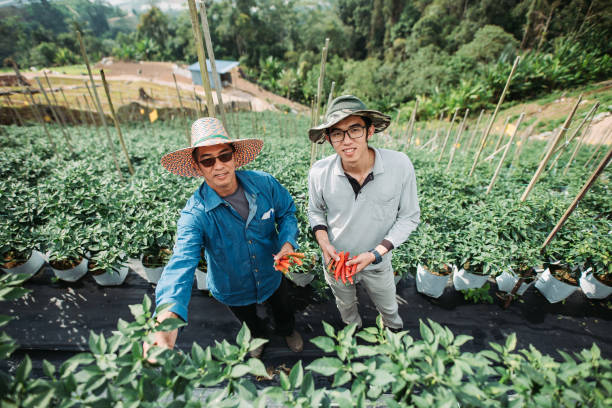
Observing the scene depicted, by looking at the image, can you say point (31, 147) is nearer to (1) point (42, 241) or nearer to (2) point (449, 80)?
(1) point (42, 241)

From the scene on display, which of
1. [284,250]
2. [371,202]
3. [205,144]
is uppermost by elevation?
[205,144]

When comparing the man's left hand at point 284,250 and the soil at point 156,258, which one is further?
the soil at point 156,258

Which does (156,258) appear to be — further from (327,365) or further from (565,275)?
(565,275)

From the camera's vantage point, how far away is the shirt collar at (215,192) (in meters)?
1.63

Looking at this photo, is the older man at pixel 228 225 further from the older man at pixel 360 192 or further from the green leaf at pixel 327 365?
the green leaf at pixel 327 365

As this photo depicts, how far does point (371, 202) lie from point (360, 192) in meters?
0.11

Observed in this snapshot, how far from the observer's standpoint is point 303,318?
2.81 metres

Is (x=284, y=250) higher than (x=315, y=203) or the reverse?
the reverse

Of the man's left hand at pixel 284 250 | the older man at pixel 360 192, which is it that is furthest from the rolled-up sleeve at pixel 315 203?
the man's left hand at pixel 284 250

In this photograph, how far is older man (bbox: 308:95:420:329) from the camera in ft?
5.52

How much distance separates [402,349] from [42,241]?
3823 mm

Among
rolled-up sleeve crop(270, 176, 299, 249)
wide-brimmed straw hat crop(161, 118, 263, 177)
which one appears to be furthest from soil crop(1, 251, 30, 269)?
rolled-up sleeve crop(270, 176, 299, 249)

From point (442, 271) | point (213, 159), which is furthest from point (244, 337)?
point (442, 271)

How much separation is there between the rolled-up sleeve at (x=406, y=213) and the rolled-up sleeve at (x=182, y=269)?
133 centimetres
